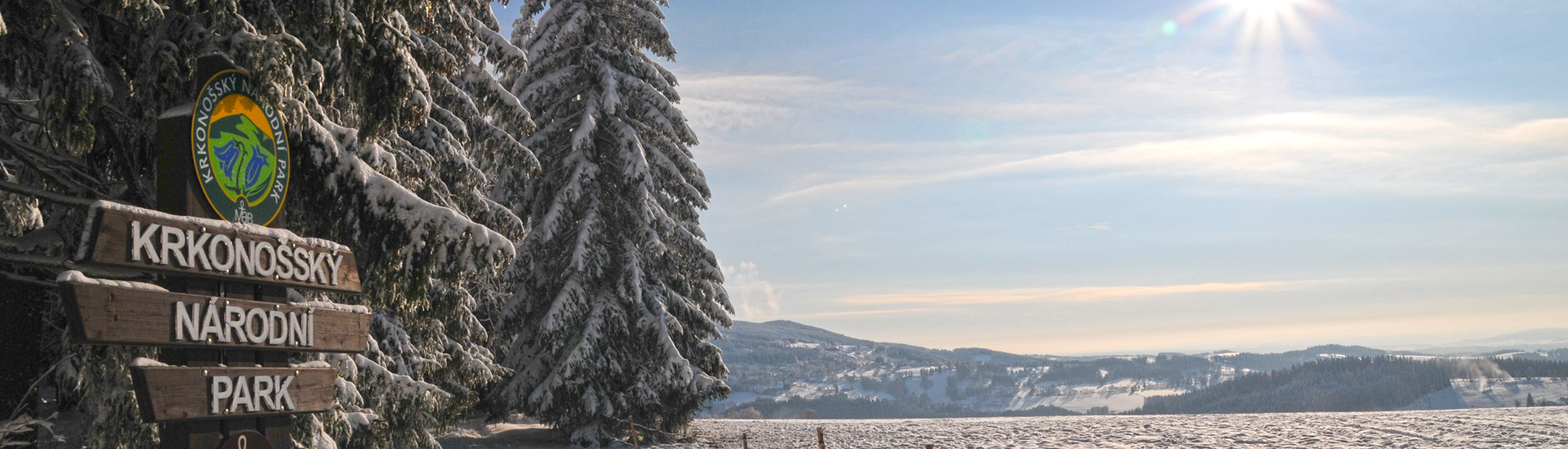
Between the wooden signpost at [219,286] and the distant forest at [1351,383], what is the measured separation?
174153mm

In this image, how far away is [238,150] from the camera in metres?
5.40

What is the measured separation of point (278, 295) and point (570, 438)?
1519 cm

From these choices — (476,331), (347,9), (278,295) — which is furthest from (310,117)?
(476,331)

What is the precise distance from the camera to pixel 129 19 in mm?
6484

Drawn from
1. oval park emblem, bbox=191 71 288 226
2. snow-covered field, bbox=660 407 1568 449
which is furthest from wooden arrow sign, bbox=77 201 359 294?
snow-covered field, bbox=660 407 1568 449

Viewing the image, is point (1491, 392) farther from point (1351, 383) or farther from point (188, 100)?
point (188, 100)

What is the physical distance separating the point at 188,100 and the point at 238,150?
4.99 ft

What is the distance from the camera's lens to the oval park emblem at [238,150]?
5.14m

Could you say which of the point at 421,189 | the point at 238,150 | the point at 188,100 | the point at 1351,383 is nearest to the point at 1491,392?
the point at 1351,383

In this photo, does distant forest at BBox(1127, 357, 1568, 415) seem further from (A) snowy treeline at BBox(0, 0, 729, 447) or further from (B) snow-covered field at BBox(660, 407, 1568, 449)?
(A) snowy treeline at BBox(0, 0, 729, 447)

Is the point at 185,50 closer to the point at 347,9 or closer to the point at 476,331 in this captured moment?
the point at 347,9

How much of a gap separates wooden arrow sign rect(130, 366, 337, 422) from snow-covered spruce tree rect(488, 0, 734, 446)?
13.9 m

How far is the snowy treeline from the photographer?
20.5ft

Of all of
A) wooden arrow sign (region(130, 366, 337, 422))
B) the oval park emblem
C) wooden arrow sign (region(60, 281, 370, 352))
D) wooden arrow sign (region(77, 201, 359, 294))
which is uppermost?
the oval park emblem
